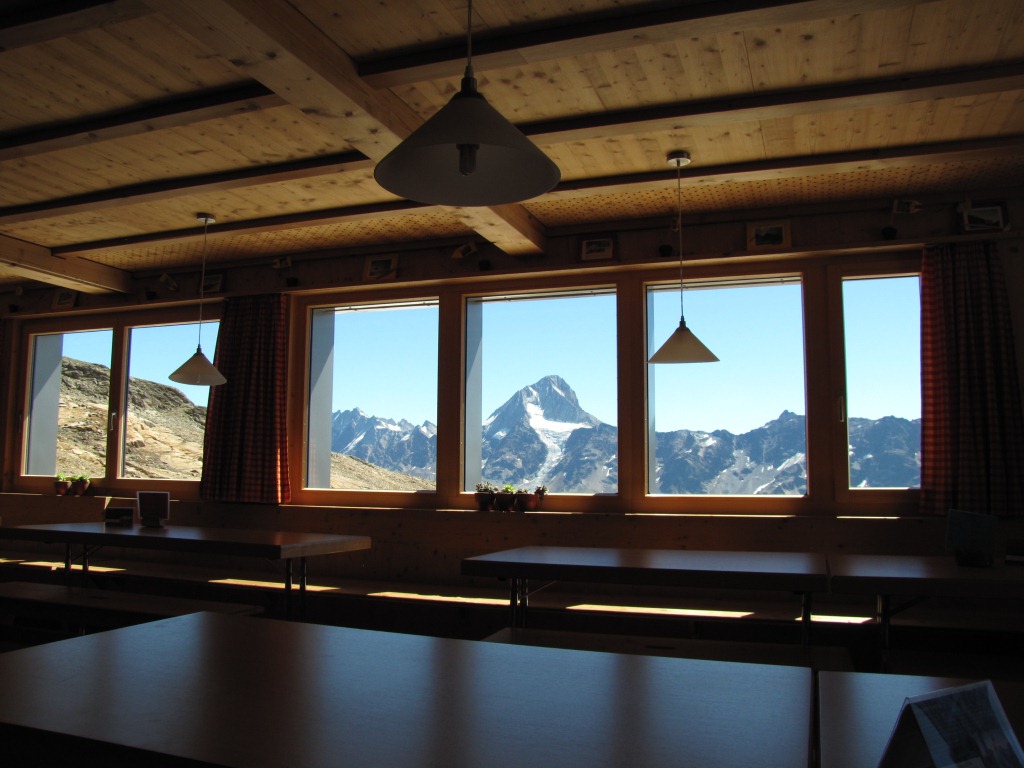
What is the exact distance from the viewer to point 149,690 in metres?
1.42

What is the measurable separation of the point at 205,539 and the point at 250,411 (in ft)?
7.41

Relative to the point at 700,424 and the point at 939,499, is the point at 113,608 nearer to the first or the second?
the point at 700,424

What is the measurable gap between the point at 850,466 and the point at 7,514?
7.16 metres

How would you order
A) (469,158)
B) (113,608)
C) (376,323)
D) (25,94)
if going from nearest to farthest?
(469,158), (25,94), (113,608), (376,323)

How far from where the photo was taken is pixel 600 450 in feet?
19.1

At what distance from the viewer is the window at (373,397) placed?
20.8ft

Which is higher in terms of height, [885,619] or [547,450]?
[547,450]

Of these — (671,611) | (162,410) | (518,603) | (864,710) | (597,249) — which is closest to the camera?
(864,710)

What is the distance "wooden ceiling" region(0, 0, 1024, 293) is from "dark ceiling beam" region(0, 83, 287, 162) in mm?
11

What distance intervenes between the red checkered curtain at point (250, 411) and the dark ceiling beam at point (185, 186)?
1.62 m

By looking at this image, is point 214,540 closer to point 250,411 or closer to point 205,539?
point 205,539

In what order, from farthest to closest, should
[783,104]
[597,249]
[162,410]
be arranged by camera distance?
1. [162,410]
2. [597,249]
3. [783,104]

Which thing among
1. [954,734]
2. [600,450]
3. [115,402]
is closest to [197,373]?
[115,402]

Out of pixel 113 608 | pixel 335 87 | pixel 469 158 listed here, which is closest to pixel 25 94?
pixel 335 87
